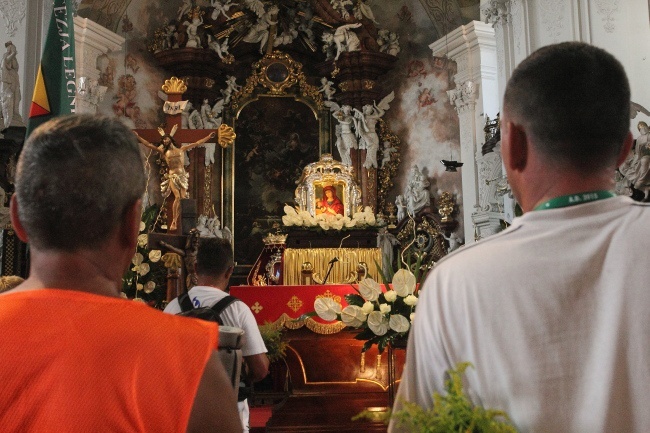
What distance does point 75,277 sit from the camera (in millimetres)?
1462

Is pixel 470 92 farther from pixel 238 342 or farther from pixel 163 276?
pixel 238 342

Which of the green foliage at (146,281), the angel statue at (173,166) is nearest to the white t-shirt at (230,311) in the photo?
the green foliage at (146,281)

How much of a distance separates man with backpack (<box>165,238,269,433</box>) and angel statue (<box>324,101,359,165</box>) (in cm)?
1273

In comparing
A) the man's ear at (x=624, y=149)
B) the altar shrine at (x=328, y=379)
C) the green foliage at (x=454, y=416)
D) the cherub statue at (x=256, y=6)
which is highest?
the cherub statue at (x=256, y=6)

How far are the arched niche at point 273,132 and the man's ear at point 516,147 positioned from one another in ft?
52.0

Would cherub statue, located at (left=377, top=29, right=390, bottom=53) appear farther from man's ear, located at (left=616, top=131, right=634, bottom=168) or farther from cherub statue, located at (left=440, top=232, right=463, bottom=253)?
man's ear, located at (left=616, top=131, right=634, bottom=168)

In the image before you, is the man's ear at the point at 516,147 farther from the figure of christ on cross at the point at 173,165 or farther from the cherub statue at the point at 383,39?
the cherub statue at the point at 383,39

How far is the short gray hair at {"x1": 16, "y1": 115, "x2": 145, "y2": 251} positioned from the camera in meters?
1.45

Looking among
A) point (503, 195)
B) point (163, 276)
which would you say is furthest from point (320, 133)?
point (163, 276)

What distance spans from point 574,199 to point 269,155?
16.4m

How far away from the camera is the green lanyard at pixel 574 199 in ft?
4.82

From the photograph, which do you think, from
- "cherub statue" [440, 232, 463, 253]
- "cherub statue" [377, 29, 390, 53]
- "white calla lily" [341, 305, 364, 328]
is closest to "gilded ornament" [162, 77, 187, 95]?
"white calla lily" [341, 305, 364, 328]

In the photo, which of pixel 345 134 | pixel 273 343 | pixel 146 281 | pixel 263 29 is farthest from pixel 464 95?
pixel 273 343

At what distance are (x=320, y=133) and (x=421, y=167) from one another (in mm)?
2470
